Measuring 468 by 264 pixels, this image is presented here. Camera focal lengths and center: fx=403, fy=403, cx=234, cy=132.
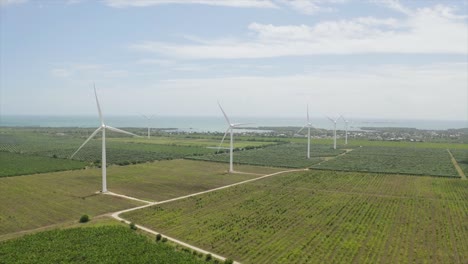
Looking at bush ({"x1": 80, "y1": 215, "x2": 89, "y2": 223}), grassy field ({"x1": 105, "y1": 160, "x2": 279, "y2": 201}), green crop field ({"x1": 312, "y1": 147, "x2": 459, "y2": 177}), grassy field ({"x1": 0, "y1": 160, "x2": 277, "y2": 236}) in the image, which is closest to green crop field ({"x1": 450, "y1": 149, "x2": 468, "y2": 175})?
green crop field ({"x1": 312, "y1": 147, "x2": 459, "y2": 177})

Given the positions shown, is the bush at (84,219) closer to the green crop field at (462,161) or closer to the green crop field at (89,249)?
the green crop field at (89,249)

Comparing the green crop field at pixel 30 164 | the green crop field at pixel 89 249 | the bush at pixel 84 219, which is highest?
the green crop field at pixel 30 164

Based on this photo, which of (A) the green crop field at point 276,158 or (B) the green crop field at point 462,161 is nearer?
(B) the green crop field at point 462,161

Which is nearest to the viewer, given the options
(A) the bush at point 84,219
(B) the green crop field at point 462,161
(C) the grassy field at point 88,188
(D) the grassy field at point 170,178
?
(A) the bush at point 84,219

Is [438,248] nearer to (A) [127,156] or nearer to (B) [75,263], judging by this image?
(B) [75,263]

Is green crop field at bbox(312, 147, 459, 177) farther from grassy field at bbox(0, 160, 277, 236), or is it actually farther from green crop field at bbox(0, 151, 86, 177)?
green crop field at bbox(0, 151, 86, 177)

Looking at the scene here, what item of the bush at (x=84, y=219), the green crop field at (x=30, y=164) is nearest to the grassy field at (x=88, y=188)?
the bush at (x=84, y=219)

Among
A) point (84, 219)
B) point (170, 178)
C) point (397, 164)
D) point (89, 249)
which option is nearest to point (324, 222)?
point (89, 249)

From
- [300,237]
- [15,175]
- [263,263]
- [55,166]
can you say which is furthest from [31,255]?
[55,166]
